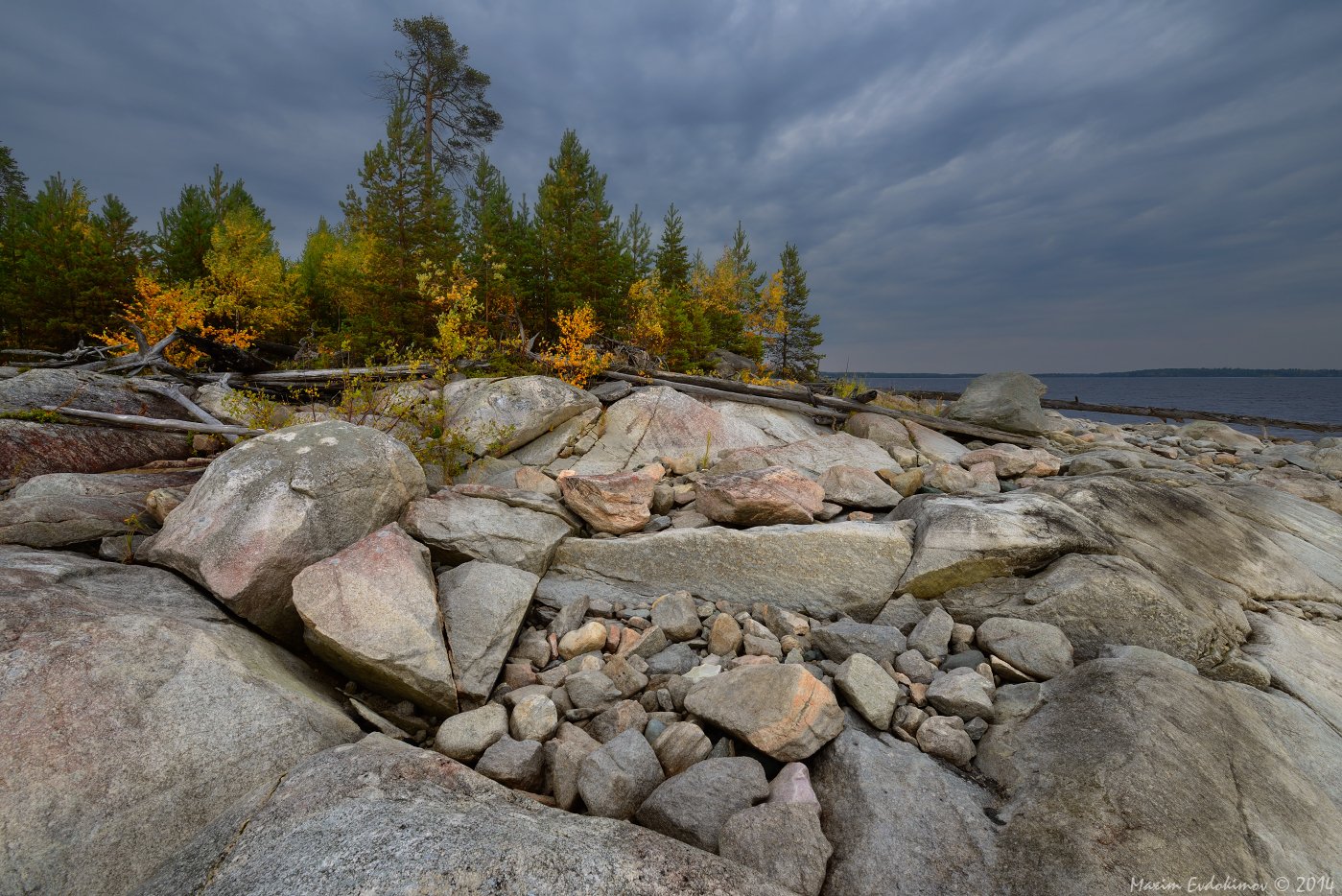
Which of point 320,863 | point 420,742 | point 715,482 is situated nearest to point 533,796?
A: point 420,742

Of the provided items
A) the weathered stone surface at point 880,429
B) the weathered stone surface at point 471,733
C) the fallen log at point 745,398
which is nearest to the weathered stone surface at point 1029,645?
the weathered stone surface at point 471,733

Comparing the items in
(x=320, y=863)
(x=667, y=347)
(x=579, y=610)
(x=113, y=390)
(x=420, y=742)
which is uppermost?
(x=667, y=347)

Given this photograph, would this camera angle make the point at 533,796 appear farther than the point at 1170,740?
Yes

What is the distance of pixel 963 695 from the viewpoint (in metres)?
3.71

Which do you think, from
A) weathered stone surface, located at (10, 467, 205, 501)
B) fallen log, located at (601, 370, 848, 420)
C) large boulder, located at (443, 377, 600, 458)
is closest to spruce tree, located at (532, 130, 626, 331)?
fallen log, located at (601, 370, 848, 420)

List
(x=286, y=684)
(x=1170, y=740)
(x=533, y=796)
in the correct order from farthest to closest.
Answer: (x=286, y=684) < (x=533, y=796) < (x=1170, y=740)

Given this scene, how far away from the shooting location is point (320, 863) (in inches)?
79.7

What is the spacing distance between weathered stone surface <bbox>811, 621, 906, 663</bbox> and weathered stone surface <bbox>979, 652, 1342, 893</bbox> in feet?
3.25

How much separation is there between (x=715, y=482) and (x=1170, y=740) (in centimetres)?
475

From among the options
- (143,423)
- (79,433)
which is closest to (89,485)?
(143,423)

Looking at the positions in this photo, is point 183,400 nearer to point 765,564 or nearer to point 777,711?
point 765,564

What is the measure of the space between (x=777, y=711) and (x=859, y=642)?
1.41 m

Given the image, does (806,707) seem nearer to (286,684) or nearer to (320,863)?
(320,863)

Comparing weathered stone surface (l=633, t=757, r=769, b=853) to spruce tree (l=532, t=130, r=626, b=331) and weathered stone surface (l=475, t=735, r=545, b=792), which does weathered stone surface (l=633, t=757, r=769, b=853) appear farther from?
spruce tree (l=532, t=130, r=626, b=331)
